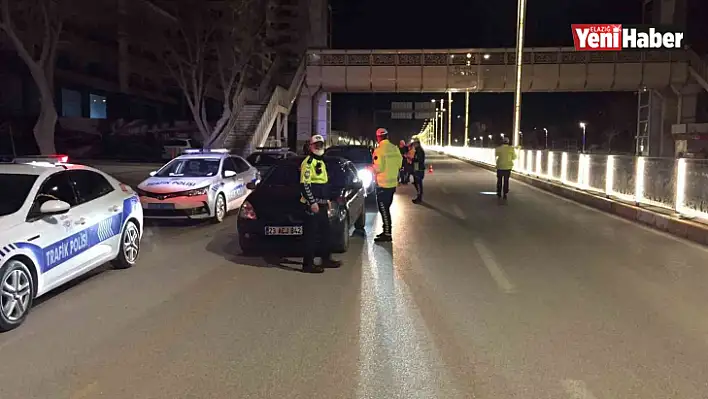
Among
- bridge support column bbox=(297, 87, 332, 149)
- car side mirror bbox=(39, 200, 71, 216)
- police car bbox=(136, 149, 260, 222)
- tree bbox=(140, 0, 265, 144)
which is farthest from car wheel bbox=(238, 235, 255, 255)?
bridge support column bbox=(297, 87, 332, 149)

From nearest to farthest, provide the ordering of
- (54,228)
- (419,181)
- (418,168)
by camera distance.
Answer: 1. (54,228)
2. (418,168)
3. (419,181)

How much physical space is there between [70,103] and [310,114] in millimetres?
28138

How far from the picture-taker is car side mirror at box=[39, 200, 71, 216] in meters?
6.54

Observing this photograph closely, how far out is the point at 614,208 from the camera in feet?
51.2

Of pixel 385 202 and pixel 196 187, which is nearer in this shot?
pixel 385 202

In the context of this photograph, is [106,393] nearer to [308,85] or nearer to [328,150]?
[328,150]

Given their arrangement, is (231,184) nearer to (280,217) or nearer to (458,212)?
(458,212)

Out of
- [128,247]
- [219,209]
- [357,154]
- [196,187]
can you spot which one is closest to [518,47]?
[357,154]

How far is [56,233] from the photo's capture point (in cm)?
677

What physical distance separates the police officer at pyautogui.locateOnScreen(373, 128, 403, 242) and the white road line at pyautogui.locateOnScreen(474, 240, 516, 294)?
155 centimetres

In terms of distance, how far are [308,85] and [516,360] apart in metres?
41.0

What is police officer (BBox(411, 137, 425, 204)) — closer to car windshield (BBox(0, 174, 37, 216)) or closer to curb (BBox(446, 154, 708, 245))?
curb (BBox(446, 154, 708, 245))

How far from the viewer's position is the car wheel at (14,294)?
588cm

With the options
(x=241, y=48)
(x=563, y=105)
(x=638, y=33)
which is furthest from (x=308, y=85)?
(x=563, y=105)
